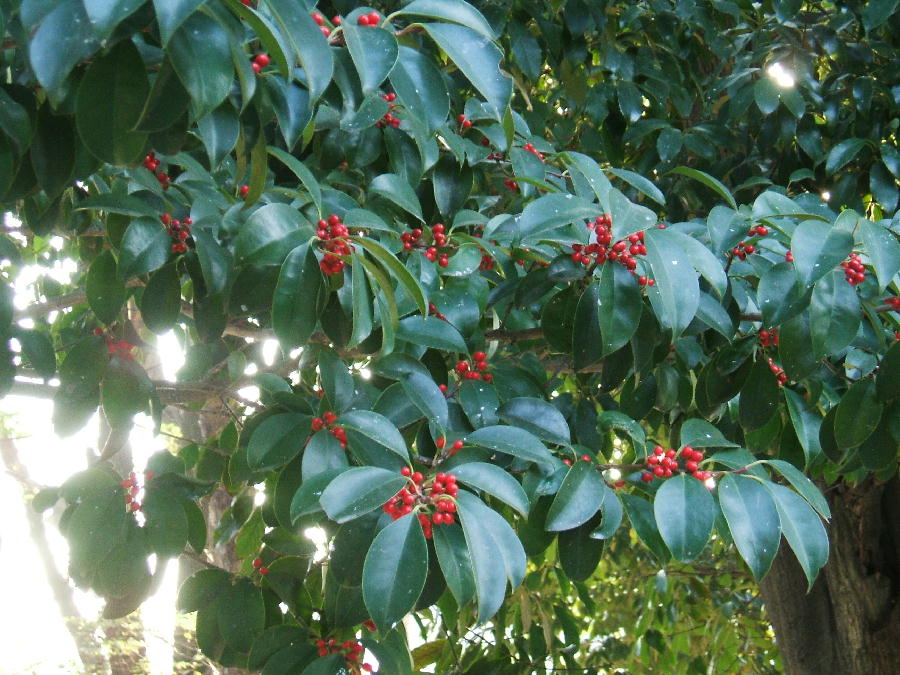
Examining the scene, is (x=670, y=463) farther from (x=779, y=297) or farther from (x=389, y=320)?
(x=389, y=320)

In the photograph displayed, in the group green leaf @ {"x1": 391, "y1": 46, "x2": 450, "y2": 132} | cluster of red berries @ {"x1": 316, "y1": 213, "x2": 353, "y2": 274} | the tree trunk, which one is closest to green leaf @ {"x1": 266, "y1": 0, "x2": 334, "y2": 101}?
green leaf @ {"x1": 391, "y1": 46, "x2": 450, "y2": 132}

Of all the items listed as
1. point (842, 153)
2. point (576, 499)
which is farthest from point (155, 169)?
point (842, 153)

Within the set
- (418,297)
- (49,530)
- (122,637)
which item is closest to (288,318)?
(418,297)

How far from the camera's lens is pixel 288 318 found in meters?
1.09

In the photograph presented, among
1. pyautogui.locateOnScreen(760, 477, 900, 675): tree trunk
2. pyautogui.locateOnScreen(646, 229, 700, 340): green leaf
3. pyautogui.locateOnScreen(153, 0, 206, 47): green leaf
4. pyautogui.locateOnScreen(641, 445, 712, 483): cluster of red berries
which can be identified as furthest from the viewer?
pyautogui.locateOnScreen(760, 477, 900, 675): tree trunk

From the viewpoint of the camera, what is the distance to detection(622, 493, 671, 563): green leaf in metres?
1.29

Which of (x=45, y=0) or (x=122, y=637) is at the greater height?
(x=45, y=0)

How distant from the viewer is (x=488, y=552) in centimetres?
100

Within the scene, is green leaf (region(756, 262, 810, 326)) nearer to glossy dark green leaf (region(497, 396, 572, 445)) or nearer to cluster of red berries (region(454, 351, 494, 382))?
glossy dark green leaf (region(497, 396, 572, 445))

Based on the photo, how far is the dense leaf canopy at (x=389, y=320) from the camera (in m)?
0.96

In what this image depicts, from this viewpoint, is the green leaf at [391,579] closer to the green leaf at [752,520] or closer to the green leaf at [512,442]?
the green leaf at [512,442]

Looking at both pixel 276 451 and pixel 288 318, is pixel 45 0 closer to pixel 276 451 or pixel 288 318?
pixel 288 318

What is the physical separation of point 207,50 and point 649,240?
1.93ft

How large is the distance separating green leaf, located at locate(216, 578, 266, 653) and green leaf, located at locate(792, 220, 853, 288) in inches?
40.7
